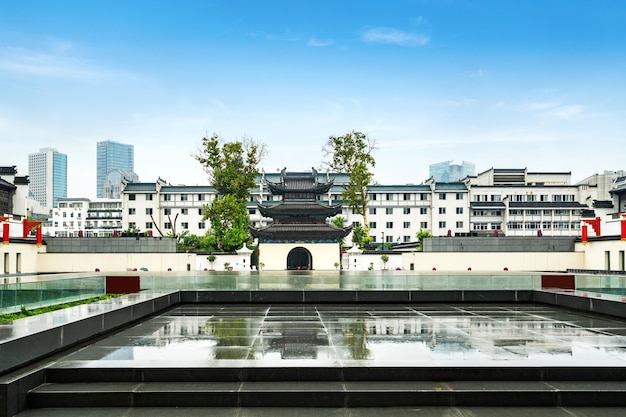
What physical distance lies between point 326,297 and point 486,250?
115 feet

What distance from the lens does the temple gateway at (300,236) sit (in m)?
50.8

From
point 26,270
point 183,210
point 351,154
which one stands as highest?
point 351,154

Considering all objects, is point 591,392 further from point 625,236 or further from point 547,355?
point 625,236

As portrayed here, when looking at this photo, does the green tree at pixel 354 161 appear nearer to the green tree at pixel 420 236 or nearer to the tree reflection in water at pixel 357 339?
the green tree at pixel 420 236

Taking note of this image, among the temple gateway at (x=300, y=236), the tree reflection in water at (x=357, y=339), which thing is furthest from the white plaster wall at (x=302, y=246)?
the tree reflection in water at (x=357, y=339)

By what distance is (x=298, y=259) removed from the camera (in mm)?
52469

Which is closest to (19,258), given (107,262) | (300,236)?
(107,262)

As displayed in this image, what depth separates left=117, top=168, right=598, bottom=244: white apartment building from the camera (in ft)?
249

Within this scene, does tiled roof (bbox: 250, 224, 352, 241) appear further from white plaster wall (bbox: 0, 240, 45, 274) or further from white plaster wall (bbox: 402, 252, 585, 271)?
white plaster wall (bbox: 0, 240, 45, 274)

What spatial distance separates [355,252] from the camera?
53094 millimetres

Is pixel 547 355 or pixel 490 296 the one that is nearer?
pixel 547 355

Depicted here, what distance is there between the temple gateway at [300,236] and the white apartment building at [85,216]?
62352 millimetres

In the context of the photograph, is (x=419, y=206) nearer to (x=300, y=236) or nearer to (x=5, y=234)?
(x=300, y=236)

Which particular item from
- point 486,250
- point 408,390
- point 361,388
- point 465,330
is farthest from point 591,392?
point 486,250
